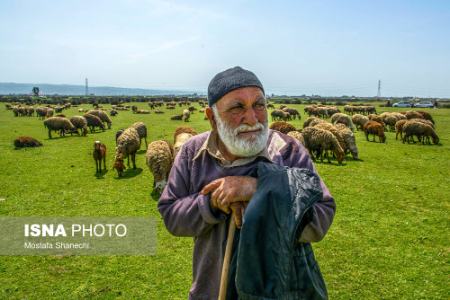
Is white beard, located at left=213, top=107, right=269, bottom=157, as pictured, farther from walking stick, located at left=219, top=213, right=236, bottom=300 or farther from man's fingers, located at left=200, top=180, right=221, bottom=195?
walking stick, located at left=219, top=213, right=236, bottom=300

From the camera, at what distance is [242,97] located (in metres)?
2.26

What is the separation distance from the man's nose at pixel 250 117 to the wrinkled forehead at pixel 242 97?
0.05 m

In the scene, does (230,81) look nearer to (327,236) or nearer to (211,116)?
(211,116)

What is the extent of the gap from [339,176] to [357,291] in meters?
8.99

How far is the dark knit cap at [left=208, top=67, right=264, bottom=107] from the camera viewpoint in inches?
89.1

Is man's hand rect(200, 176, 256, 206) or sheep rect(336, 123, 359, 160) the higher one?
man's hand rect(200, 176, 256, 206)

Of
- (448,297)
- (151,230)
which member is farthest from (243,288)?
(151,230)

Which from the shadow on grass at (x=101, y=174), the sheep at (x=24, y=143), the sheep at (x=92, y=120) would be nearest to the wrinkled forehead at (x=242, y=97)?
the shadow on grass at (x=101, y=174)

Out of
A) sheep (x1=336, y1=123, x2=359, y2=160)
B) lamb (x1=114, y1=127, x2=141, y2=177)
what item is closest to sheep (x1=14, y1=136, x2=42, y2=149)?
lamb (x1=114, y1=127, x2=141, y2=177)

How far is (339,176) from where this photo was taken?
579 inches

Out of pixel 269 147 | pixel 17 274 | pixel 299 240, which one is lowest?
pixel 17 274

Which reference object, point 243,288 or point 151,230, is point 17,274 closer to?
point 151,230

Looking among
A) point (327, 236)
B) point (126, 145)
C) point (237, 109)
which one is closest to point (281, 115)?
point (126, 145)

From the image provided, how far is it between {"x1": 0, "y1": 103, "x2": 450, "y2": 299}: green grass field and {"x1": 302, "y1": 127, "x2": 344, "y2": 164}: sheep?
804 millimetres
